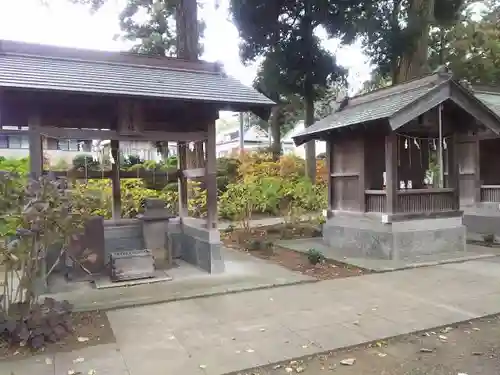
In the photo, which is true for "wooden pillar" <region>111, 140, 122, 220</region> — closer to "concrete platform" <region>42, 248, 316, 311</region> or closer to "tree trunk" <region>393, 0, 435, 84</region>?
"concrete platform" <region>42, 248, 316, 311</region>

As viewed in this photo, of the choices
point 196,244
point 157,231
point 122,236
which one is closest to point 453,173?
point 196,244

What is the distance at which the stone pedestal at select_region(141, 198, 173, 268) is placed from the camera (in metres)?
8.27

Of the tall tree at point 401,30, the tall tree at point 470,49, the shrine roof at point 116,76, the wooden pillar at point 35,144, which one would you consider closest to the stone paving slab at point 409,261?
the shrine roof at point 116,76

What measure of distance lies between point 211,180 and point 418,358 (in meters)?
4.73

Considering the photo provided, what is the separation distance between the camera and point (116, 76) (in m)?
7.18

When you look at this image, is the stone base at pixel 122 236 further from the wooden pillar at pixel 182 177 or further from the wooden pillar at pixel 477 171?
the wooden pillar at pixel 477 171

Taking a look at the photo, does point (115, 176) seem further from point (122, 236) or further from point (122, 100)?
point (122, 100)

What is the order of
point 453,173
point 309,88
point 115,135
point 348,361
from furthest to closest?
point 309,88, point 453,173, point 115,135, point 348,361

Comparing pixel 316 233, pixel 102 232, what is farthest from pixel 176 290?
pixel 316 233

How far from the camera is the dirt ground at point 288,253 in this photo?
306 inches

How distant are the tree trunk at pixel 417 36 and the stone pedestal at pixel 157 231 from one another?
10454mm

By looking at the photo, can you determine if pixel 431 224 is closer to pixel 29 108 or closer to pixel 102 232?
pixel 102 232

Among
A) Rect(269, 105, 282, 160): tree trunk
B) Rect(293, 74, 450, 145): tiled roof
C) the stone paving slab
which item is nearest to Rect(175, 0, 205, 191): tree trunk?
Rect(293, 74, 450, 145): tiled roof

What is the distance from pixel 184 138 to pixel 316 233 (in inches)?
254
